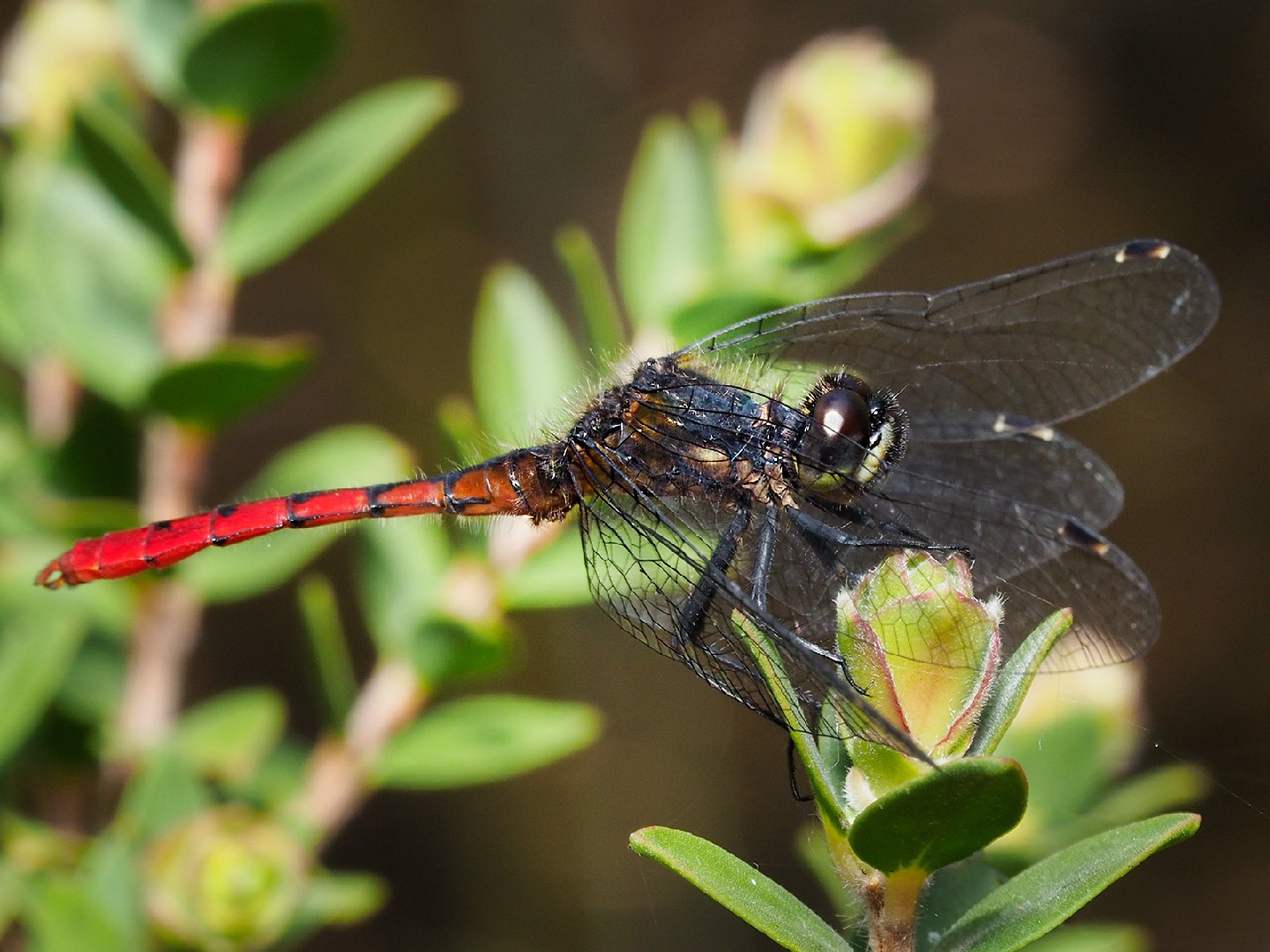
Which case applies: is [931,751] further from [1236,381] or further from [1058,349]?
[1236,381]

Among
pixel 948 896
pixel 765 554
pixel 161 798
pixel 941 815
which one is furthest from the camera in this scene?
pixel 765 554

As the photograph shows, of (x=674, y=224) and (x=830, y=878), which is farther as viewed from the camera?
(x=674, y=224)

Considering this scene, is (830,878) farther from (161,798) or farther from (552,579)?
(161,798)

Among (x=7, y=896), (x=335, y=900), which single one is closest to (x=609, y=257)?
(x=335, y=900)

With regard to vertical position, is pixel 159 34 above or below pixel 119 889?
above

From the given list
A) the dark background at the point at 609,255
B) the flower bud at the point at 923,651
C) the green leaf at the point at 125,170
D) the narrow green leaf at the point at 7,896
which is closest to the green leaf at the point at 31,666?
the narrow green leaf at the point at 7,896

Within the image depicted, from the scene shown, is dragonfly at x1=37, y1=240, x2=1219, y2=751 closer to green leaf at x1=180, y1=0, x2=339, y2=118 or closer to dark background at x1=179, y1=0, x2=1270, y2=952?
green leaf at x1=180, y1=0, x2=339, y2=118

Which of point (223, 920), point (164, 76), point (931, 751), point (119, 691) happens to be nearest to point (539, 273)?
point (164, 76)

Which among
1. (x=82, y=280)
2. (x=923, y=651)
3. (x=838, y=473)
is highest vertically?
(x=82, y=280)

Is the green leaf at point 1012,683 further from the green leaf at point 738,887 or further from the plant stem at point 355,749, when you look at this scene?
the plant stem at point 355,749
